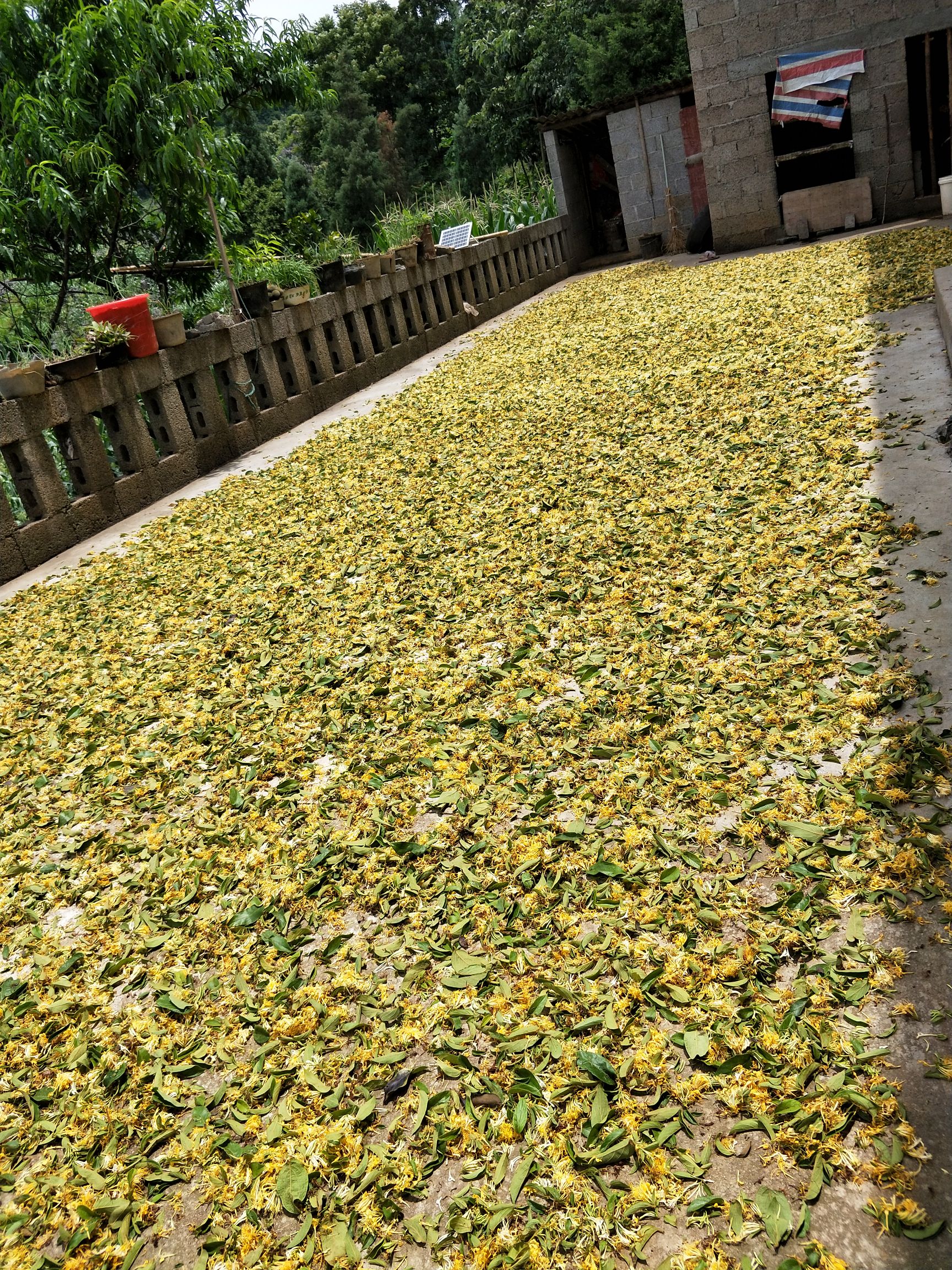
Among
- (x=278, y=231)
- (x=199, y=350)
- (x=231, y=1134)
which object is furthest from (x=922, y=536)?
(x=278, y=231)

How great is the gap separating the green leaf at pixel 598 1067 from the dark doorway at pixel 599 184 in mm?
18783

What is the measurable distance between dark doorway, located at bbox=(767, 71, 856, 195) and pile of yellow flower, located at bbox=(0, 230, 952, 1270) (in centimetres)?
1002

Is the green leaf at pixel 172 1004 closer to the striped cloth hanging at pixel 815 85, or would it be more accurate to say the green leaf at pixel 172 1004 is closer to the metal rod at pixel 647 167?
the striped cloth hanging at pixel 815 85

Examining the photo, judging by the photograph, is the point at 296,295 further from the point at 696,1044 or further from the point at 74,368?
the point at 696,1044

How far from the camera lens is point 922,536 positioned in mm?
3869

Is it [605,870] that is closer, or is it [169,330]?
[605,870]

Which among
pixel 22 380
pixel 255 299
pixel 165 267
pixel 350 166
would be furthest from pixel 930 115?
pixel 350 166

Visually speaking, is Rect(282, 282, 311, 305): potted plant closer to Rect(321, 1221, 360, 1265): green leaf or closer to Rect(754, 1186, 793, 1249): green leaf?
Rect(321, 1221, 360, 1265): green leaf

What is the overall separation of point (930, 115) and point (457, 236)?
7.24 meters

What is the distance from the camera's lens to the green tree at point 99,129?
9.34 meters

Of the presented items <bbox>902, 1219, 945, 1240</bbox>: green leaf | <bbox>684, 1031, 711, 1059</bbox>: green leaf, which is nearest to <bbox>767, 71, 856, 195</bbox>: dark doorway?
<bbox>684, 1031, 711, 1059</bbox>: green leaf

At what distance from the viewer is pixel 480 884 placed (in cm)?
269

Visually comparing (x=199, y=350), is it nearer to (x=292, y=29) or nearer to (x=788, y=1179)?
(x=292, y=29)

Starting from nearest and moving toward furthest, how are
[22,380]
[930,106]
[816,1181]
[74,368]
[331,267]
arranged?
[816,1181] → [22,380] → [74,368] → [331,267] → [930,106]
